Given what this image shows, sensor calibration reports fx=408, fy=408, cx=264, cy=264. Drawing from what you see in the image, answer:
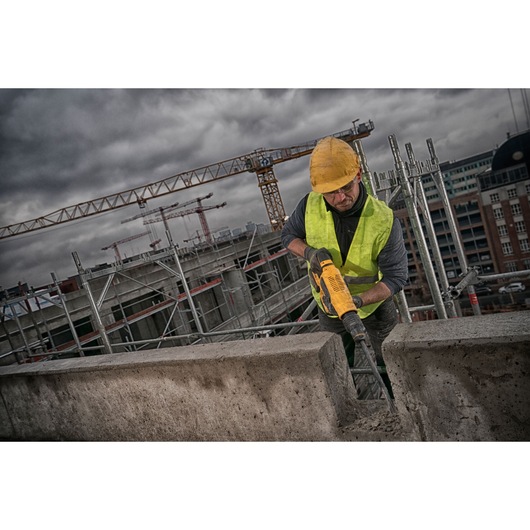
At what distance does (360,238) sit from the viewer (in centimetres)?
268

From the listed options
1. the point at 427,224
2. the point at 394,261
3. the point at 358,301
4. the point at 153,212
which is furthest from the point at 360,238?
the point at 153,212

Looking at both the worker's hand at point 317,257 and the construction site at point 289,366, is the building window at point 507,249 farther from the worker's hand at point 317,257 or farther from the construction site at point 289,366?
the worker's hand at point 317,257

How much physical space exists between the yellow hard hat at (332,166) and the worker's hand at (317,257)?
39 centimetres

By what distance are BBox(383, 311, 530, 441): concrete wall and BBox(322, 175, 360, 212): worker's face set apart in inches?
40.4

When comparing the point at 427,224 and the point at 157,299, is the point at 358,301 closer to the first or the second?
the point at 427,224

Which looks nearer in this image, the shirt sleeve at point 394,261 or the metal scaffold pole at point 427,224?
the shirt sleeve at point 394,261

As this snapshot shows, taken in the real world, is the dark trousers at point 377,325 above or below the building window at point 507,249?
above

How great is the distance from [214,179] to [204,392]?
2716 mm

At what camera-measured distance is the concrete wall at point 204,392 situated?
81.7 inches

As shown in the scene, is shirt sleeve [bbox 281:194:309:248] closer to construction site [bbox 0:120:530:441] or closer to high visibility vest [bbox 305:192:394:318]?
high visibility vest [bbox 305:192:394:318]

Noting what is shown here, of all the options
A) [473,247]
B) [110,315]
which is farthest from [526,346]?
[473,247]

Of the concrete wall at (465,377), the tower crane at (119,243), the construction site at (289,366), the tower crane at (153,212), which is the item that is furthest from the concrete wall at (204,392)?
the tower crane at (119,243)

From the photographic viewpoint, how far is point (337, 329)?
10.0 ft

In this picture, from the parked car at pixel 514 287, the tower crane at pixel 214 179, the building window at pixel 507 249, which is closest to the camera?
the tower crane at pixel 214 179
